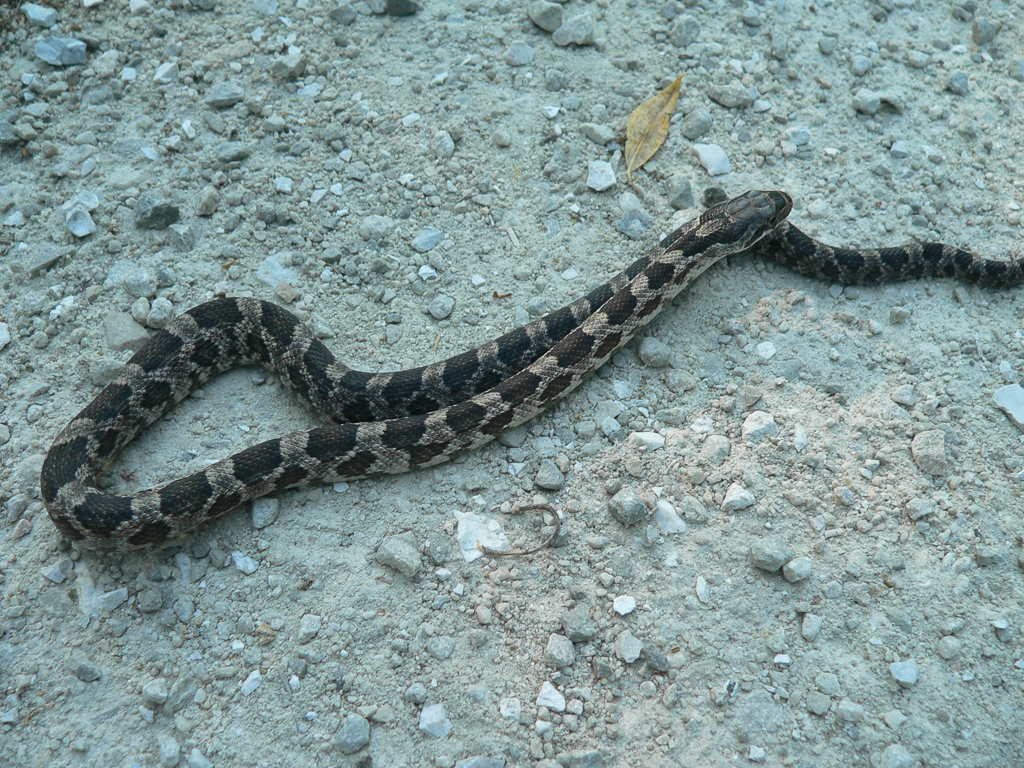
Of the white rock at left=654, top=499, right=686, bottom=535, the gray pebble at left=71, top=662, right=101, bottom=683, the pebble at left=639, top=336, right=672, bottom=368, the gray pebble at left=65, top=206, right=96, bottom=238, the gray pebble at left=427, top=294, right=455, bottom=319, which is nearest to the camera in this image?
the gray pebble at left=71, top=662, right=101, bottom=683

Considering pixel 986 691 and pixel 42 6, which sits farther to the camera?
pixel 42 6

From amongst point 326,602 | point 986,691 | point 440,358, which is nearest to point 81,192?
point 440,358

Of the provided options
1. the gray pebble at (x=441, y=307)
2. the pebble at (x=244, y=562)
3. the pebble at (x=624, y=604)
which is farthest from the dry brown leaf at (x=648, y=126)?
the pebble at (x=244, y=562)

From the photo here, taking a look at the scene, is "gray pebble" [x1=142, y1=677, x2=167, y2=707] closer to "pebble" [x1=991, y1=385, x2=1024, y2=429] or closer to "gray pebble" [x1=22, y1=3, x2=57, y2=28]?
"pebble" [x1=991, y1=385, x2=1024, y2=429]

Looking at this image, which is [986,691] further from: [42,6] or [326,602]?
[42,6]

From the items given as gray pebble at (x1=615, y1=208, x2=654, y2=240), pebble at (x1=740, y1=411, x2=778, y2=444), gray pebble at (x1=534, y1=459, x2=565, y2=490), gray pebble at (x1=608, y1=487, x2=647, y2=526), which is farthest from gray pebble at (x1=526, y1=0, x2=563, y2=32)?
gray pebble at (x1=608, y1=487, x2=647, y2=526)

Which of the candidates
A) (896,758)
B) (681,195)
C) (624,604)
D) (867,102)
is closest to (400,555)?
(624,604)

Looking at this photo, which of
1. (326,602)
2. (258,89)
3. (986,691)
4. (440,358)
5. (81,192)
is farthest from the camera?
(258,89)
